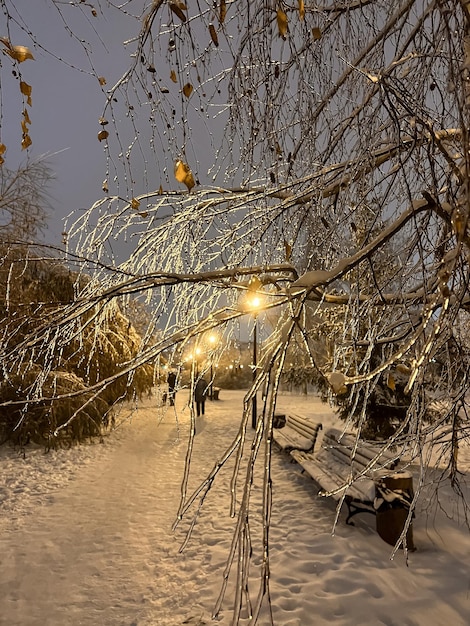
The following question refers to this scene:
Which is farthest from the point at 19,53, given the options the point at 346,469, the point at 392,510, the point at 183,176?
the point at 346,469

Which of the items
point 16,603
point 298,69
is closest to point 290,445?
point 16,603

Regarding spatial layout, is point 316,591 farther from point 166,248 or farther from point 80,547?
point 166,248

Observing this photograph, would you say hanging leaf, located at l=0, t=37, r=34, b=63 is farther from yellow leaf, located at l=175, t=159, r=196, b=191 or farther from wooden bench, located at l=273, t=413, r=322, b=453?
wooden bench, located at l=273, t=413, r=322, b=453

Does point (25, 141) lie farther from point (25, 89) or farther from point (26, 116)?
point (25, 89)

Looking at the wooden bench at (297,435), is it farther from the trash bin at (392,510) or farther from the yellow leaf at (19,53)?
the yellow leaf at (19,53)

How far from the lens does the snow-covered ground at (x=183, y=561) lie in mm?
3992

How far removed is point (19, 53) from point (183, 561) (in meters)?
5.03

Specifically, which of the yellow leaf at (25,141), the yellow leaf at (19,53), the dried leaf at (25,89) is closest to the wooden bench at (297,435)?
the yellow leaf at (25,141)

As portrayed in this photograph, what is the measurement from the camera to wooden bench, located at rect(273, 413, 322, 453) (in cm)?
877

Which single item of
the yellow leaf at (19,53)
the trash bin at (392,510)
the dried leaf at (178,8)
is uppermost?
the dried leaf at (178,8)

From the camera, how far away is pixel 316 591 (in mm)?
4254

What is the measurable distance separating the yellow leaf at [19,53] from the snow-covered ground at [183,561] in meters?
1.69

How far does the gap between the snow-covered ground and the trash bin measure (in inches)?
5.2

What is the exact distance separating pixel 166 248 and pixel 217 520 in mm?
4488
